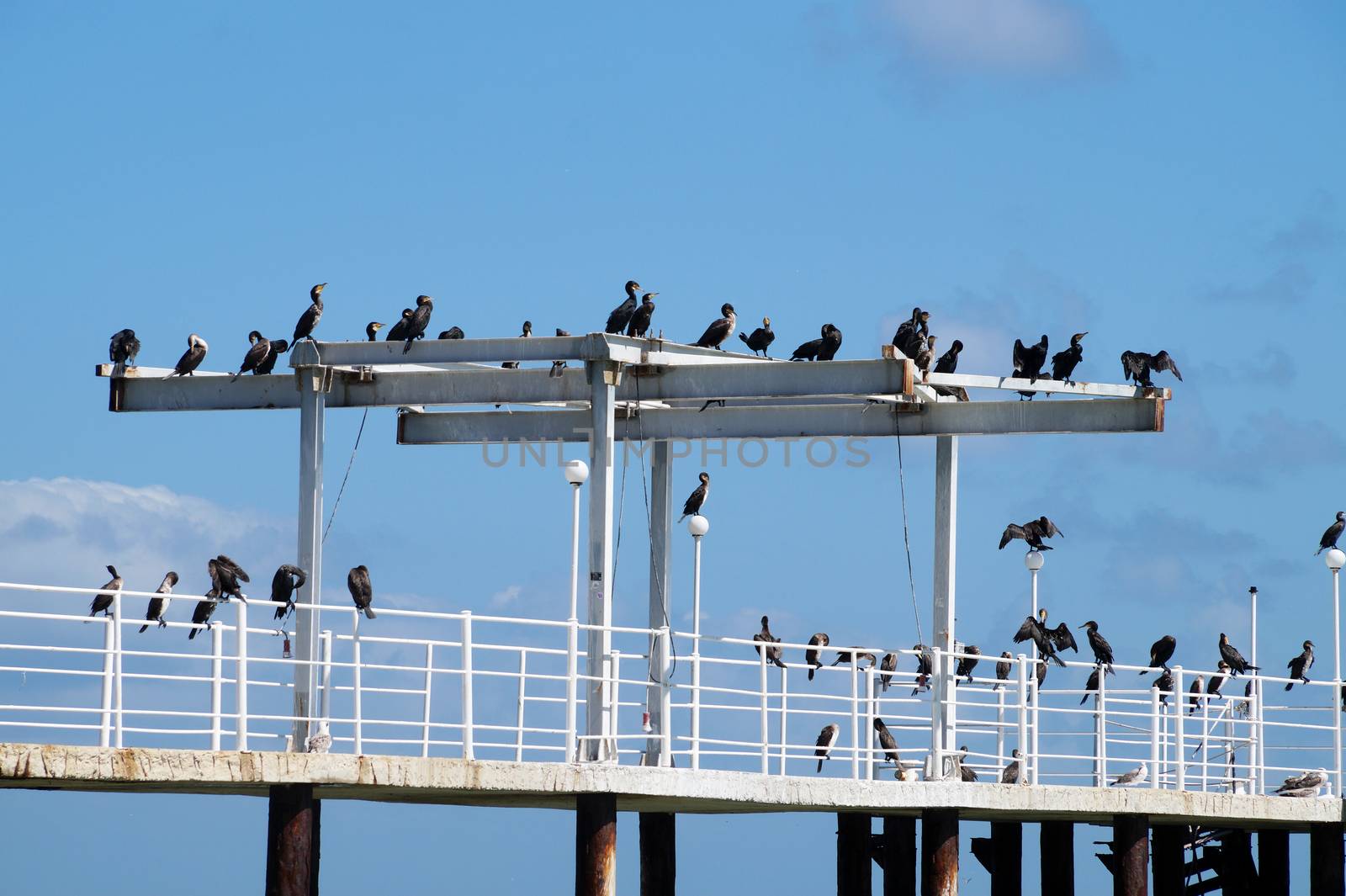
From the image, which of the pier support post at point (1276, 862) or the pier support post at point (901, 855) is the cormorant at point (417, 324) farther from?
the pier support post at point (1276, 862)

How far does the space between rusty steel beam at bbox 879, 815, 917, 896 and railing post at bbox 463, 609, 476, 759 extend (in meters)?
8.19

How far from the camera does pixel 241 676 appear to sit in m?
18.3

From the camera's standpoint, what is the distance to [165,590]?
72.2ft

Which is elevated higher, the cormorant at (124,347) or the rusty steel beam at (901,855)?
the cormorant at (124,347)

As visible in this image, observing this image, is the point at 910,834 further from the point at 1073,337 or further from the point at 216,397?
the point at 216,397

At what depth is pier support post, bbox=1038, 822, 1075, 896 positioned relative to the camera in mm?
27797

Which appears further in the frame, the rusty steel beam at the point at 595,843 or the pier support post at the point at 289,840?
the rusty steel beam at the point at 595,843

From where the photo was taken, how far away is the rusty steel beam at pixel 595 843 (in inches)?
796

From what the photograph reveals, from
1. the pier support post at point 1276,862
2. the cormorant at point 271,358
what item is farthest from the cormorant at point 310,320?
the pier support post at point 1276,862

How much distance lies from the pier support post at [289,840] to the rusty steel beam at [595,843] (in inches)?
105

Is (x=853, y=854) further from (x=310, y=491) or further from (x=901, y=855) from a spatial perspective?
(x=310, y=491)

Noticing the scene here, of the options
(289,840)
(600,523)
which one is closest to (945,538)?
(600,523)

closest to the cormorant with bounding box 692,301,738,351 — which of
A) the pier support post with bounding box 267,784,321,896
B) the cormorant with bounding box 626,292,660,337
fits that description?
the cormorant with bounding box 626,292,660,337

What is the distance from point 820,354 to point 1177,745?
5617 mm
